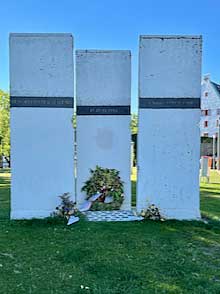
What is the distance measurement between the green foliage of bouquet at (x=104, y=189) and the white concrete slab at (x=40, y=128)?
2.88ft

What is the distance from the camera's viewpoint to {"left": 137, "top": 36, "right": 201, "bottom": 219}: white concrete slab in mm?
6156

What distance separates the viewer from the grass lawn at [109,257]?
320 cm

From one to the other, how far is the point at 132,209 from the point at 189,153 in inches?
72.1

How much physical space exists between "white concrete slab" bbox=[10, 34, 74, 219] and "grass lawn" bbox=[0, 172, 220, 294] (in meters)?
0.54

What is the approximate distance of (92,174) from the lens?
283 inches

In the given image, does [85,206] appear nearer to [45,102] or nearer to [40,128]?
[40,128]

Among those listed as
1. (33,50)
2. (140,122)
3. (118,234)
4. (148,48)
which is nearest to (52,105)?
(33,50)

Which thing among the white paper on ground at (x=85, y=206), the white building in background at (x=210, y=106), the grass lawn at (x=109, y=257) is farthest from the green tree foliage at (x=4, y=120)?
the grass lawn at (x=109, y=257)

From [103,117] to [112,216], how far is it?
85.6 inches

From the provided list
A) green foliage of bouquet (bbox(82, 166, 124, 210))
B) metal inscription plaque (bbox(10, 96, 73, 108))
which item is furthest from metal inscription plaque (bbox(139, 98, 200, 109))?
green foliage of bouquet (bbox(82, 166, 124, 210))

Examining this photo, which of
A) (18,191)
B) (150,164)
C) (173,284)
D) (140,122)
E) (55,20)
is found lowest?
(173,284)

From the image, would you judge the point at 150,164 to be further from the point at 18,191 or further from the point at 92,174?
the point at 18,191

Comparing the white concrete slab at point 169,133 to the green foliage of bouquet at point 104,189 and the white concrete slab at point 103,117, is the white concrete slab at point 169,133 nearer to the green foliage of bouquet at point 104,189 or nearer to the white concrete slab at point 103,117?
the green foliage of bouquet at point 104,189

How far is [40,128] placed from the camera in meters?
6.19
